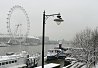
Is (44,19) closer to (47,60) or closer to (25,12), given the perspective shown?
(25,12)

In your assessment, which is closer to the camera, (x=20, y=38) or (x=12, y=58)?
(x=12, y=58)

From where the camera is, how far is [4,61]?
33312 mm

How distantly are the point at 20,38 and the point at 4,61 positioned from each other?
15.3 metres

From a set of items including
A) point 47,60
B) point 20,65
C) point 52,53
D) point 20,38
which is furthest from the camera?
point 52,53

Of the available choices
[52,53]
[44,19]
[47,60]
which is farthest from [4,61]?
[52,53]

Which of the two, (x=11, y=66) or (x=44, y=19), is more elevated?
(x=44, y=19)

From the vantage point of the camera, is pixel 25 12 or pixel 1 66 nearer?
pixel 1 66

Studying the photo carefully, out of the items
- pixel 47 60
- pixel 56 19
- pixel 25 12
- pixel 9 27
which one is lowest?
pixel 47 60

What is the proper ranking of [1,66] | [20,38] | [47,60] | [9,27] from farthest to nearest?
[47,60], [20,38], [9,27], [1,66]

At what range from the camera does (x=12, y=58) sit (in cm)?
3612

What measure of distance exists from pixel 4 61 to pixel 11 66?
228 cm

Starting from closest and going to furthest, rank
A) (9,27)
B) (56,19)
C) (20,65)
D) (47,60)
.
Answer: (56,19) → (20,65) → (9,27) → (47,60)

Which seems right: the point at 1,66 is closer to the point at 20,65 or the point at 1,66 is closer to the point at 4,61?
the point at 4,61

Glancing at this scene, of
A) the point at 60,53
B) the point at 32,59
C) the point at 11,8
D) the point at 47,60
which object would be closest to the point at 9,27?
the point at 11,8
